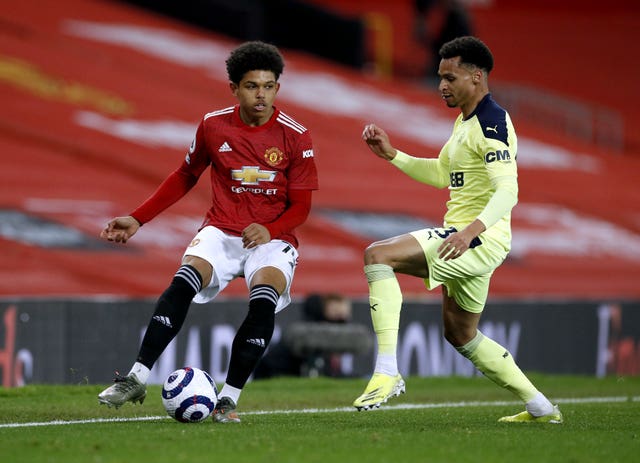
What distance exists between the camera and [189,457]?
544 centimetres

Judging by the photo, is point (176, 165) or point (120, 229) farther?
point (176, 165)

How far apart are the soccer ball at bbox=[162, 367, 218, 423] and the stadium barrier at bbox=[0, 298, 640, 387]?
3.27 m

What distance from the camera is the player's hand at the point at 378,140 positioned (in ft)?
23.8

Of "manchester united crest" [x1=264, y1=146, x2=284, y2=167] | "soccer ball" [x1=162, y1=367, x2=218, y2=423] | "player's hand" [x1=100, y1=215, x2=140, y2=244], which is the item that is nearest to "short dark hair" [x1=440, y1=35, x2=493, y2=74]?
"manchester united crest" [x1=264, y1=146, x2=284, y2=167]

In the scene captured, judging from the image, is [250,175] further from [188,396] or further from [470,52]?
[470,52]

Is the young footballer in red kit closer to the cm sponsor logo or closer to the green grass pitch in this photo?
the green grass pitch

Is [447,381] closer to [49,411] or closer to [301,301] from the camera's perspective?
[301,301]

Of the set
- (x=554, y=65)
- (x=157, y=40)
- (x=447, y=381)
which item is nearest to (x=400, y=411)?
(x=447, y=381)

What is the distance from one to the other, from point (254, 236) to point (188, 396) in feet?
2.84

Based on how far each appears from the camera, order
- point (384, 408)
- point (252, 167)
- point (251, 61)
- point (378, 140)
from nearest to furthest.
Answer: point (251, 61)
point (252, 167)
point (378, 140)
point (384, 408)

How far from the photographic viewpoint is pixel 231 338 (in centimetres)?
1173

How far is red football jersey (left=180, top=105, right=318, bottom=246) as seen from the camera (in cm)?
716

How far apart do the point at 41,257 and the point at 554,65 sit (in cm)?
2002

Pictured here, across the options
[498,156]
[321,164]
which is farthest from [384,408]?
[321,164]
